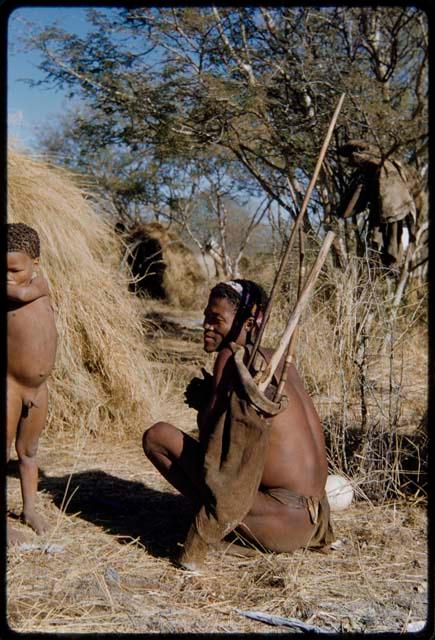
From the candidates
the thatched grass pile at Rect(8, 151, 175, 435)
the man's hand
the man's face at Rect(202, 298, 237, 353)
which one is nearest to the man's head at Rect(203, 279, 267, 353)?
the man's face at Rect(202, 298, 237, 353)

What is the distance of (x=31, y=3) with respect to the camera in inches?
120

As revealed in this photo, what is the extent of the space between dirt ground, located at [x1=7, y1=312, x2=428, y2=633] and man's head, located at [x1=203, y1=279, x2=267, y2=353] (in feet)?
3.06

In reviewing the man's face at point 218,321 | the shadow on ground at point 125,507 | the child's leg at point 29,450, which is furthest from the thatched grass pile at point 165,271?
the man's face at point 218,321

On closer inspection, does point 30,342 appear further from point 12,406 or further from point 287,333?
point 287,333

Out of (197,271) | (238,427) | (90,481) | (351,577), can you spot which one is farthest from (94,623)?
(197,271)

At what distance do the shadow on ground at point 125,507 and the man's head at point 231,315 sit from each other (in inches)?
40.4

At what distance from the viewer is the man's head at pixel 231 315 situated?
313 cm

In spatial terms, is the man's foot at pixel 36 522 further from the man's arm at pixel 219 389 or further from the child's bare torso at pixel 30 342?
the man's arm at pixel 219 389

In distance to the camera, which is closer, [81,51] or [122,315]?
[122,315]

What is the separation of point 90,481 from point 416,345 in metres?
4.00

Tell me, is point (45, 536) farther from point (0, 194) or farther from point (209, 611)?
point (0, 194)

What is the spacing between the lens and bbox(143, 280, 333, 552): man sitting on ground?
10.2ft

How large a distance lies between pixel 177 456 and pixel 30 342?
2.81 feet

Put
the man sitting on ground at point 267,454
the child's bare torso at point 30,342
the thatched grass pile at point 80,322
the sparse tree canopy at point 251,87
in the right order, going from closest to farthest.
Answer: the man sitting on ground at point 267,454 < the child's bare torso at point 30,342 < the thatched grass pile at point 80,322 < the sparse tree canopy at point 251,87
